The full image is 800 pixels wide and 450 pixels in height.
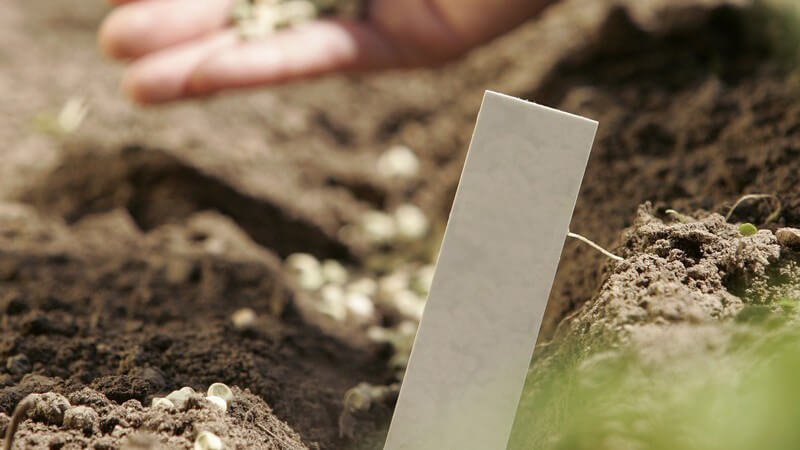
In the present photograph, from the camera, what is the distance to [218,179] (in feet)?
6.92

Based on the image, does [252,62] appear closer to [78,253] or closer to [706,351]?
[78,253]

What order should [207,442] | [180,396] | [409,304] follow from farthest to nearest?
1. [409,304]
2. [180,396]
3. [207,442]

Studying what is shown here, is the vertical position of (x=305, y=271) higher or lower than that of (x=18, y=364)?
higher

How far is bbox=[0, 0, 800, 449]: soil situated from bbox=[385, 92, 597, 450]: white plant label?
13 centimetres

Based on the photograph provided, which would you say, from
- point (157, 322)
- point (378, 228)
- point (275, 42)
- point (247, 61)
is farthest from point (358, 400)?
point (275, 42)

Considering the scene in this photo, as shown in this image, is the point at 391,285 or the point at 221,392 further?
the point at 391,285

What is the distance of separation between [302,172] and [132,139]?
20.0 inches

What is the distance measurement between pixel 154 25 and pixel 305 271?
820mm

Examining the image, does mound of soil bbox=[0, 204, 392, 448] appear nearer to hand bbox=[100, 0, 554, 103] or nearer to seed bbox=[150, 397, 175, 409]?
seed bbox=[150, 397, 175, 409]

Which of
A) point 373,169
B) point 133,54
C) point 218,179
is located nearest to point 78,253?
point 218,179

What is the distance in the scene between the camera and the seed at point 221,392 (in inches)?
43.4

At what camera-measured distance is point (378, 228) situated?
86.4 inches

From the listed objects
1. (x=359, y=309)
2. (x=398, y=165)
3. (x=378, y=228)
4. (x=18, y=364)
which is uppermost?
(x=398, y=165)

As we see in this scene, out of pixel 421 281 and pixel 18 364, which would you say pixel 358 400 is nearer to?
pixel 18 364
